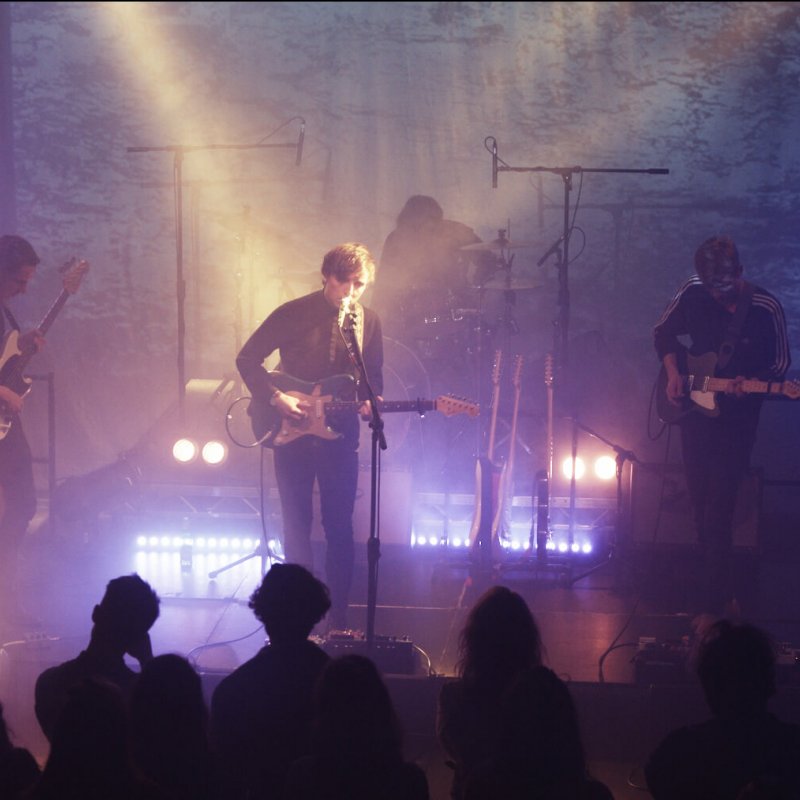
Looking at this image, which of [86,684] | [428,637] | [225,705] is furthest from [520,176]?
[86,684]

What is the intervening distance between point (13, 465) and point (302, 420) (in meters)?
1.72

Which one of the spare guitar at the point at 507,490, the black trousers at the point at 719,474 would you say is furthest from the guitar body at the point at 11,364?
the black trousers at the point at 719,474

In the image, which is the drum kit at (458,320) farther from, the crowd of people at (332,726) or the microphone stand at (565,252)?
the crowd of people at (332,726)

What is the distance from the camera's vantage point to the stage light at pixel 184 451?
27.6 feet

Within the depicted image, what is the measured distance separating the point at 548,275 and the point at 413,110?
6.60ft

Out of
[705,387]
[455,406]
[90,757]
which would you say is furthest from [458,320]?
[90,757]

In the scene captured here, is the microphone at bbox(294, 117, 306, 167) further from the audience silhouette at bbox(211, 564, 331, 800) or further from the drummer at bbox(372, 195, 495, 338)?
the audience silhouette at bbox(211, 564, 331, 800)

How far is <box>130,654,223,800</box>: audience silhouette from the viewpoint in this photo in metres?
2.66

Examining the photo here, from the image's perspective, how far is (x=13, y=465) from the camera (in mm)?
6020

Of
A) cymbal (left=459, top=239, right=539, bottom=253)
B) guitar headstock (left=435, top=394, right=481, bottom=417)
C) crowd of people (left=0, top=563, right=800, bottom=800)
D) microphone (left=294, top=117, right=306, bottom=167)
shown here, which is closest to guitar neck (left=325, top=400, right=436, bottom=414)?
guitar headstock (left=435, top=394, right=481, bottom=417)

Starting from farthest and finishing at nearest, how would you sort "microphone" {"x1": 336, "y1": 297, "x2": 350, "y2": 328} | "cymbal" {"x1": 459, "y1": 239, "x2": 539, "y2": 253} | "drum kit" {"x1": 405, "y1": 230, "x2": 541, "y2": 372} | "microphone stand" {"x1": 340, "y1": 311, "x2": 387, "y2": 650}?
"drum kit" {"x1": 405, "y1": 230, "x2": 541, "y2": 372} < "cymbal" {"x1": 459, "y1": 239, "x2": 539, "y2": 253} < "microphone" {"x1": 336, "y1": 297, "x2": 350, "y2": 328} < "microphone stand" {"x1": 340, "y1": 311, "x2": 387, "y2": 650}

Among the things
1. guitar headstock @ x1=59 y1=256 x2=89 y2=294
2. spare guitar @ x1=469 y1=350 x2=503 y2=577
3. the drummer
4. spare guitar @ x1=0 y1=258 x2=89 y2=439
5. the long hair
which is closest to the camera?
the long hair

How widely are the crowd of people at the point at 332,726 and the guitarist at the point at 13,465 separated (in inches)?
115

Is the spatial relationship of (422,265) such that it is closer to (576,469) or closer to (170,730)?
(576,469)
